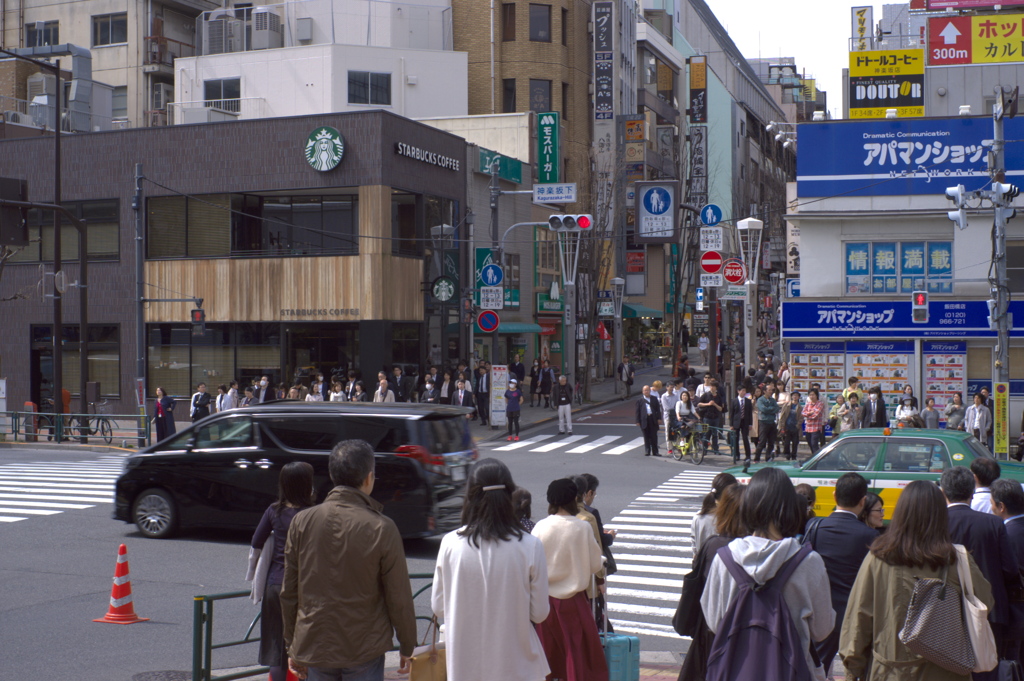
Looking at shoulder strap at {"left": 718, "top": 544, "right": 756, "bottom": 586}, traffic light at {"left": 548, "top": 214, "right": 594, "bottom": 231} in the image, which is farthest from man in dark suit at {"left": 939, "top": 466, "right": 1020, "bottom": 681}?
traffic light at {"left": 548, "top": 214, "right": 594, "bottom": 231}

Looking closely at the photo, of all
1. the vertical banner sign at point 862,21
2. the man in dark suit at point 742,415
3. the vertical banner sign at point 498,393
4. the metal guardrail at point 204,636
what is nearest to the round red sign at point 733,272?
the man in dark suit at point 742,415

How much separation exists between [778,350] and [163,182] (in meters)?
40.7

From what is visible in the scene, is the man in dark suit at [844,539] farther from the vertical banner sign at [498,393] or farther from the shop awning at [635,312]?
the shop awning at [635,312]

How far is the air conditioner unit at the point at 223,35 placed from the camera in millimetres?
47125

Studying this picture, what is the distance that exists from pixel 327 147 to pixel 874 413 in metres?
18.4

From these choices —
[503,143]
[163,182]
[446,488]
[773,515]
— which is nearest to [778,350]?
[503,143]

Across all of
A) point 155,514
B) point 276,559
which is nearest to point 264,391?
point 155,514

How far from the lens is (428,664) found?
5078 mm

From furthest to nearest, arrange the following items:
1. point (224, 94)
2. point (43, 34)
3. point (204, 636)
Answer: point (43, 34)
point (224, 94)
point (204, 636)

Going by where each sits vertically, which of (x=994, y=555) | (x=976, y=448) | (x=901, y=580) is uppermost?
(x=901, y=580)

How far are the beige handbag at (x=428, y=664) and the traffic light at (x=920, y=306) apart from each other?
79.7 feet

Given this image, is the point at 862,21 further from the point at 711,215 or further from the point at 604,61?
the point at 711,215

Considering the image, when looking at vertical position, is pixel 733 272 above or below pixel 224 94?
below

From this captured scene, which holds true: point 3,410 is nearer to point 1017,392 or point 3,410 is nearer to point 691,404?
point 691,404
